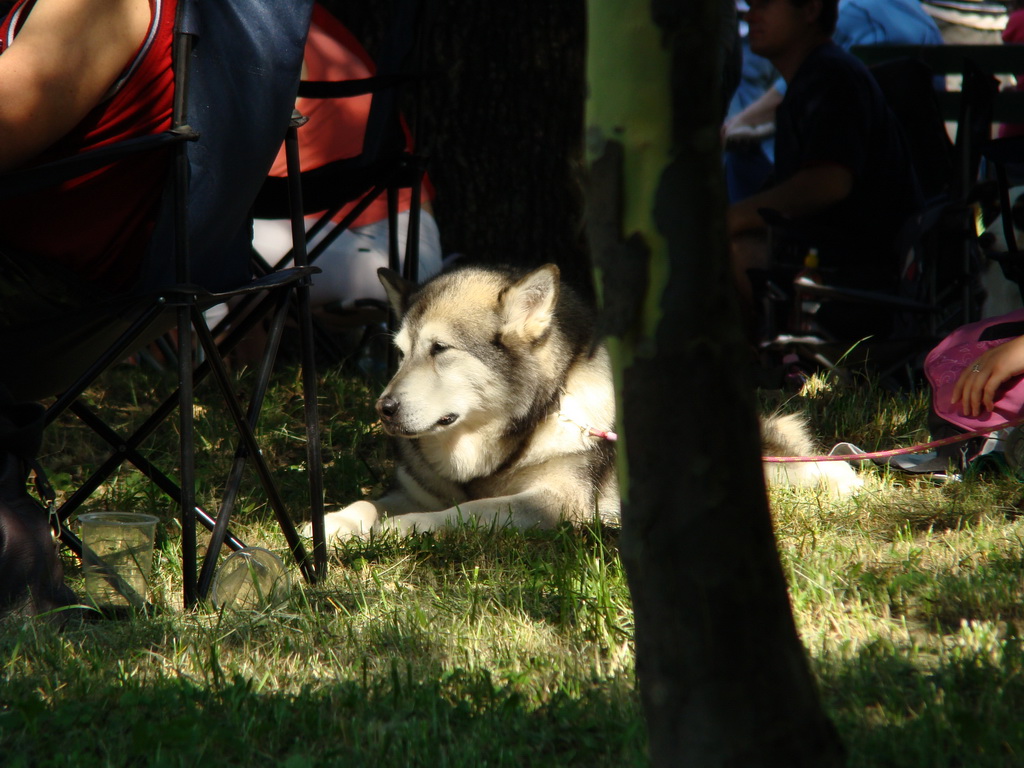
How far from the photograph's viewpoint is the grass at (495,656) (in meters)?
1.62

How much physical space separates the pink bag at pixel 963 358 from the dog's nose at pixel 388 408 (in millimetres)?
1644

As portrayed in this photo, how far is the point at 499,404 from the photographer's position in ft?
10.9

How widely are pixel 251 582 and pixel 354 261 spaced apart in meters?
2.64

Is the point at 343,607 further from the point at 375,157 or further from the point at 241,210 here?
the point at 375,157

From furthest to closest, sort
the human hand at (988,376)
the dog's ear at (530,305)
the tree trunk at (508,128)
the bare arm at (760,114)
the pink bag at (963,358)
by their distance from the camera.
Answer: the bare arm at (760,114) → the tree trunk at (508,128) → the dog's ear at (530,305) → the pink bag at (963,358) → the human hand at (988,376)

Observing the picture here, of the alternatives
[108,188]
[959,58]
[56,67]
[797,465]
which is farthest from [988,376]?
[959,58]

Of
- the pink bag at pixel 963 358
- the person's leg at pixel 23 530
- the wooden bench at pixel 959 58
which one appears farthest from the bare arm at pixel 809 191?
the person's leg at pixel 23 530

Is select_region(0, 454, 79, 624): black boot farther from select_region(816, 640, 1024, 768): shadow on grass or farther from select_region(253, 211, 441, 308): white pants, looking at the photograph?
select_region(253, 211, 441, 308): white pants

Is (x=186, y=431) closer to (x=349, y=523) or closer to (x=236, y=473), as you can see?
(x=236, y=473)

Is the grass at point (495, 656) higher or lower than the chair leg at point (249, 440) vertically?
lower

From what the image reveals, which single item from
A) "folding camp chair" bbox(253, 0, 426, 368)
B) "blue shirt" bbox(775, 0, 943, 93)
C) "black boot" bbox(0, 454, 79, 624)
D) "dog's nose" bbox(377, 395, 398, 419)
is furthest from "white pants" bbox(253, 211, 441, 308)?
"blue shirt" bbox(775, 0, 943, 93)

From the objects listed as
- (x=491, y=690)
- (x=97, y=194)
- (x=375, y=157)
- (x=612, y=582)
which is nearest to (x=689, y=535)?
(x=491, y=690)

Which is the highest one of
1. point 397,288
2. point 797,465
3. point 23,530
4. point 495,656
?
point 397,288

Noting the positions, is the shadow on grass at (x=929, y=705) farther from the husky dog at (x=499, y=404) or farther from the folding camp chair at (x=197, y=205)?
the husky dog at (x=499, y=404)
